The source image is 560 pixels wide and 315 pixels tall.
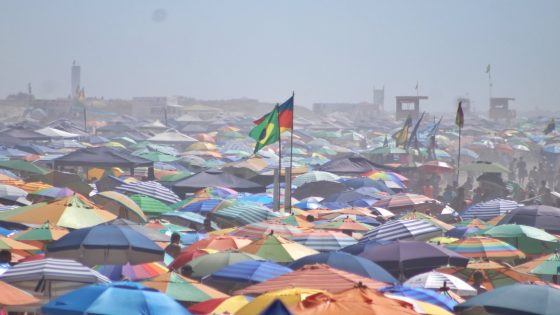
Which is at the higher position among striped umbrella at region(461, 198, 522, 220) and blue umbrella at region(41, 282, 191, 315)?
blue umbrella at region(41, 282, 191, 315)

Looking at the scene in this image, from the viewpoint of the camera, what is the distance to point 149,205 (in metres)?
19.9

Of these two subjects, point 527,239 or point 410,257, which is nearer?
point 410,257

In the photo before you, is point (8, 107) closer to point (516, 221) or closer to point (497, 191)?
point (497, 191)

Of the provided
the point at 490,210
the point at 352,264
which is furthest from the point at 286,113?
the point at 352,264

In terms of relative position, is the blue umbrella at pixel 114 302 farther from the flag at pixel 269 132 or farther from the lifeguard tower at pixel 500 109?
the lifeguard tower at pixel 500 109

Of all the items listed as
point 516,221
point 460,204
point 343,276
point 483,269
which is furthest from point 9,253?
point 460,204

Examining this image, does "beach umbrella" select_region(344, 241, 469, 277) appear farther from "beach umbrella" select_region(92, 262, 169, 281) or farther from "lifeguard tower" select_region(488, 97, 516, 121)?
"lifeguard tower" select_region(488, 97, 516, 121)

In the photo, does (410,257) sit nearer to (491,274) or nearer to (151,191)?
(491,274)

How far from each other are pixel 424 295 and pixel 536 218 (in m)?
8.53

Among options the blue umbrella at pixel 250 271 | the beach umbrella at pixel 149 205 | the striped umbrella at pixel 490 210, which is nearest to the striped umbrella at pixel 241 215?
the beach umbrella at pixel 149 205

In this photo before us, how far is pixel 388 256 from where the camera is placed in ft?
46.0

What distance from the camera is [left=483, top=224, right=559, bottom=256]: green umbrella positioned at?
16484 mm

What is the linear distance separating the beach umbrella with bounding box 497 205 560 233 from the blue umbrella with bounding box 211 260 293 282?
23.7 feet

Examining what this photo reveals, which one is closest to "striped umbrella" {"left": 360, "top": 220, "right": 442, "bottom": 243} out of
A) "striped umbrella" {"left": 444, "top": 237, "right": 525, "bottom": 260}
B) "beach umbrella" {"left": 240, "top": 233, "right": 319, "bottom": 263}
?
"striped umbrella" {"left": 444, "top": 237, "right": 525, "bottom": 260}
